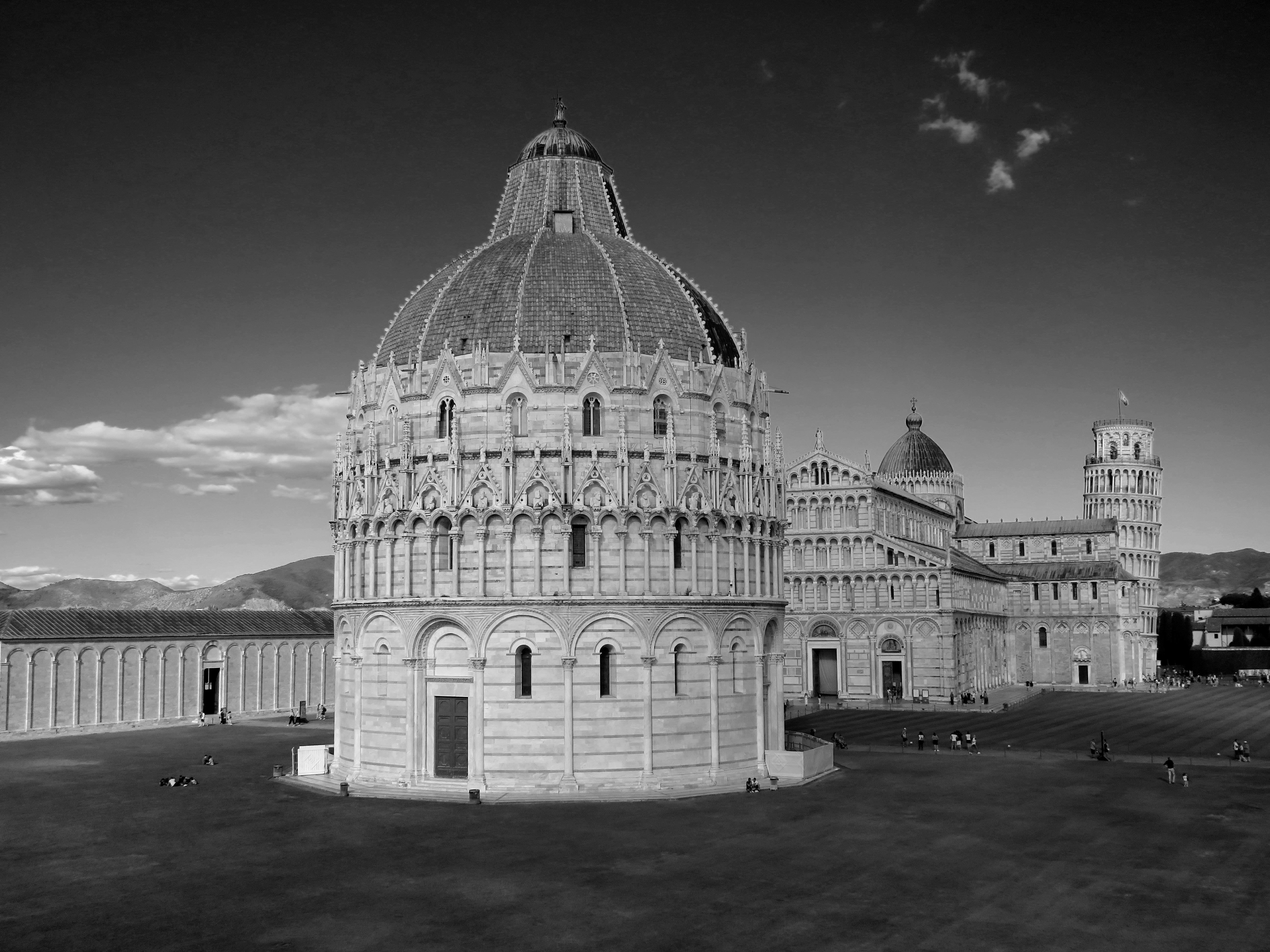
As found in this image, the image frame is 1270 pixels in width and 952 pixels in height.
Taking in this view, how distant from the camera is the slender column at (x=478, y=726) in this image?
53531mm

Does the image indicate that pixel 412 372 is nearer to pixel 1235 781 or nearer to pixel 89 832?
pixel 89 832

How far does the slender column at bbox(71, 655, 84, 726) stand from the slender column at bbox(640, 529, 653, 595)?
149 ft

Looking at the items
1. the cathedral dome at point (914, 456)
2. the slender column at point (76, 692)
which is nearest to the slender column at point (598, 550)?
the slender column at point (76, 692)

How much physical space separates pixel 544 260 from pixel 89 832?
109 feet

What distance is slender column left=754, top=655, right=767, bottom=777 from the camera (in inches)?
2261

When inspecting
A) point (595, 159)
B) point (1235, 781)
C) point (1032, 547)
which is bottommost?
point (1235, 781)

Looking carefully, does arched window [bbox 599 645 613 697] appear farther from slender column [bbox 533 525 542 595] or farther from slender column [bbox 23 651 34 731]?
slender column [bbox 23 651 34 731]

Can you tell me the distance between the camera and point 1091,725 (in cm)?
8800

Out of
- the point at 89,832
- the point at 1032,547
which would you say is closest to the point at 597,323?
the point at 89,832

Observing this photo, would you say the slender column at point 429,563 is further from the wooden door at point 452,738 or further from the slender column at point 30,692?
the slender column at point 30,692

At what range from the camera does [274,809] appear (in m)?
50.2

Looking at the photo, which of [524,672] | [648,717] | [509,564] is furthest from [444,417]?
[648,717]

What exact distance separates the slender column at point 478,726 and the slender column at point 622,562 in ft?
22.6

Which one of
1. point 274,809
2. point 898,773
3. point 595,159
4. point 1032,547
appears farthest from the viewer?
point 1032,547
